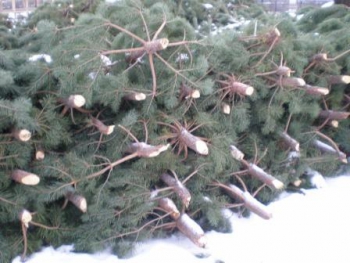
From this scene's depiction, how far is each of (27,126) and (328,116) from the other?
2.96 meters

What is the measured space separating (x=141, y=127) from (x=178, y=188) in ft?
1.70

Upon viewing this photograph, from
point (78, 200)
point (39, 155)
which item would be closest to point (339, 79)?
point (78, 200)

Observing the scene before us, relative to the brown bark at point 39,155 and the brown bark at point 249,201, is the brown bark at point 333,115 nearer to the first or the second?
the brown bark at point 249,201

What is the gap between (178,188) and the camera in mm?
3082

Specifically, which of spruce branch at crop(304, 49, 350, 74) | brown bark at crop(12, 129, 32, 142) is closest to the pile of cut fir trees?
brown bark at crop(12, 129, 32, 142)

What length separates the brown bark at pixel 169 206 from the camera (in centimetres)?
302

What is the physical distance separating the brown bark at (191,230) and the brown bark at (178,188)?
0.37 feet

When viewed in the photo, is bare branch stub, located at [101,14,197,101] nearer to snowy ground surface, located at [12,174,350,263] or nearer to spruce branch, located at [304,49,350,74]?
snowy ground surface, located at [12,174,350,263]

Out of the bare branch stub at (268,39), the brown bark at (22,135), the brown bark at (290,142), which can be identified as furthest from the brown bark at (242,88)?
the brown bark at (22,135)

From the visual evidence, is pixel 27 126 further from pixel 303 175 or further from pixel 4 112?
pixel 303 175

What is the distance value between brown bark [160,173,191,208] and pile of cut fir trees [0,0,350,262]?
0.01 metres

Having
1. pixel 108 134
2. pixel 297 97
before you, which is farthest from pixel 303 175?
pixel 108 134

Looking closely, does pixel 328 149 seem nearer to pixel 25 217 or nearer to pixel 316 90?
pixel 316 90

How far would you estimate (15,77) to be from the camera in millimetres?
3055
